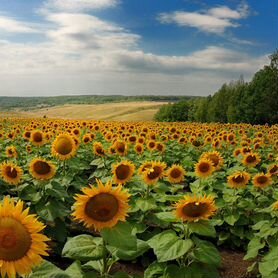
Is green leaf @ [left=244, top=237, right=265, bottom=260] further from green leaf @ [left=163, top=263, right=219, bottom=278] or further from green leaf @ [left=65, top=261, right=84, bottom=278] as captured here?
green leaf @ [left=65, top=261, right=84, bottom=278]

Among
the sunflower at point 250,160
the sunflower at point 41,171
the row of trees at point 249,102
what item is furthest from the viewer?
the row of trees at point 249,102

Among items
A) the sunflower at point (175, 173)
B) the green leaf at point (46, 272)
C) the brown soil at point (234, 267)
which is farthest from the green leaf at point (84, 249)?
the sunflower at point (175, 173)

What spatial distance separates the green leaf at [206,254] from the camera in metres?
4.20

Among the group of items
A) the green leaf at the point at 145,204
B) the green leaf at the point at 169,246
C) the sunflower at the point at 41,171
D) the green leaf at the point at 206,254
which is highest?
the sunflower at the point at 41,171

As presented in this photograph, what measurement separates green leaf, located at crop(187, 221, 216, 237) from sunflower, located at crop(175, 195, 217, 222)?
0.05 metres

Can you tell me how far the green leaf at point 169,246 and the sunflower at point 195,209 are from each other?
0.24 meters

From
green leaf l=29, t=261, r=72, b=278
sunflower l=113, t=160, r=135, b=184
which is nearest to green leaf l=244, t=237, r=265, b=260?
sunflower l=113, t=160, r=135, b=184

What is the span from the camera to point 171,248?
Result: 4180 millimetres

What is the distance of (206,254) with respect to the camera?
4.29 metres

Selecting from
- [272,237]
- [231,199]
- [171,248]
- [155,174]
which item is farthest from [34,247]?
[231,199]

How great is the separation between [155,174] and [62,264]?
186cm

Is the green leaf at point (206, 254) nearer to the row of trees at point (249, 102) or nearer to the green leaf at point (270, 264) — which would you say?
the green leaf at point (270, 264)

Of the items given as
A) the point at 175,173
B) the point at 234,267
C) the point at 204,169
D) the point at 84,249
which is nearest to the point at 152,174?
the point at 175,173

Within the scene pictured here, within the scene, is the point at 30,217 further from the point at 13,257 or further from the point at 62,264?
the point at 62,264
